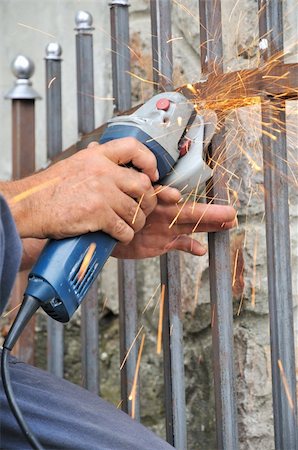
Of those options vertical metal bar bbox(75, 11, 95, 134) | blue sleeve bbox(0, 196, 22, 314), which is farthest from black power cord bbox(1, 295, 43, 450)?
vertical metal bar bbox(75, 11, 95, 134)

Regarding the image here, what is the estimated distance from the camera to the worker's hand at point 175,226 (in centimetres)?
147

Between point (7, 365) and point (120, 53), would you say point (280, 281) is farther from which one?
point (120, 53)

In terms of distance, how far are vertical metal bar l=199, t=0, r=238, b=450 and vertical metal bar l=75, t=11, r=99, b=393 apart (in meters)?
0.62

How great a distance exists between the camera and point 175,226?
1.58m

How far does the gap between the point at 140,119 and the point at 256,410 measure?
0.73 metres

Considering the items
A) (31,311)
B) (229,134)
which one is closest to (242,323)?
(229,134)

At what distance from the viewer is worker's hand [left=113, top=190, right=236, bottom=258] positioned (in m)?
1.47

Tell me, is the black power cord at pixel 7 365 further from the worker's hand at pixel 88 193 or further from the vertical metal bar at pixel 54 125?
the vertical metal bar at pixel 54 125

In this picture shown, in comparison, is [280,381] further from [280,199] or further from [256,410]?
[256,410]

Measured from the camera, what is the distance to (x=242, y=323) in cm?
186

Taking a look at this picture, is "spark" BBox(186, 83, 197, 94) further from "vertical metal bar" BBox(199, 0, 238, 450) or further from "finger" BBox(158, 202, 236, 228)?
"finger" BBox(158, 202, 236, 228)

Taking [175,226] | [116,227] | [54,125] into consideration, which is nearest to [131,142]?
[116,227]

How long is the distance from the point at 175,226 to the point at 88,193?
25cm

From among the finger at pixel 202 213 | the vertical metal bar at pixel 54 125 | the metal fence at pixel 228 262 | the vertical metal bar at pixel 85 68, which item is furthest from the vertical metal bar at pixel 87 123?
the finger at pixel 202 213
